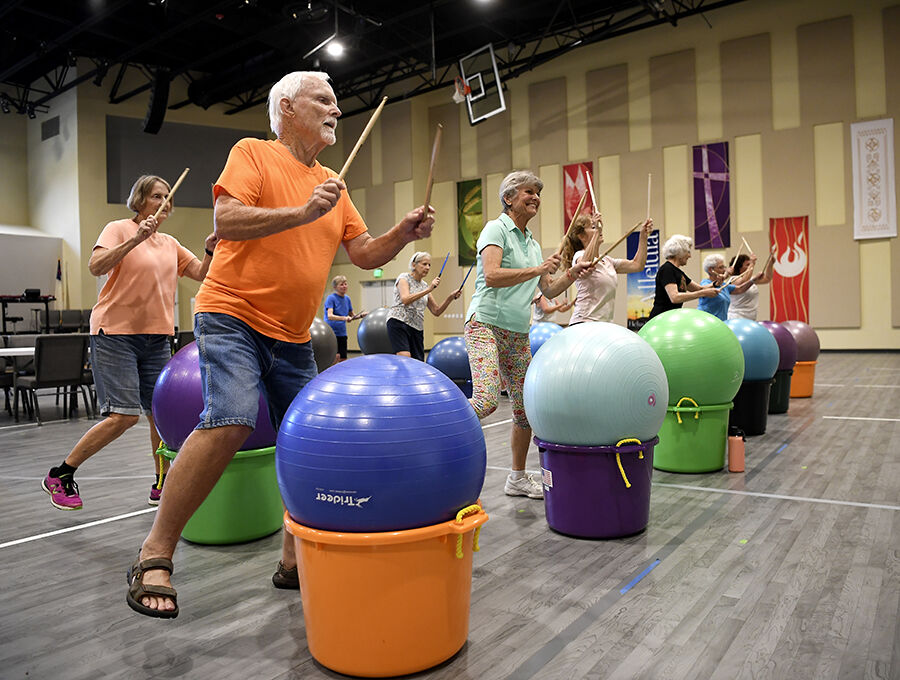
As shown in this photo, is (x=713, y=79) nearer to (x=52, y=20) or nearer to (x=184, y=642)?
(x=52, y=20)

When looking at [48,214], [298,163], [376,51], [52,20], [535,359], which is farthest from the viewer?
[48,214]

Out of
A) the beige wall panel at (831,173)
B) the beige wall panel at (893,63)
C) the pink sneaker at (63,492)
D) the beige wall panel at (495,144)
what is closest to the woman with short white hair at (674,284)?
the pink sneaker at (63,492)

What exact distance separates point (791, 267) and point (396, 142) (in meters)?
10.0

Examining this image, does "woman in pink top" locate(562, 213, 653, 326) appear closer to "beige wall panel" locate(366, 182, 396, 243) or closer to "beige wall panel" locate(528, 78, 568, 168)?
"beige wall panel" locate(528, 78, 568, 168)

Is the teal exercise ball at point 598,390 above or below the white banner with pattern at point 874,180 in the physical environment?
below

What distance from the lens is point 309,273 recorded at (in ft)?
7.00

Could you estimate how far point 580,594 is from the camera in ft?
7.88

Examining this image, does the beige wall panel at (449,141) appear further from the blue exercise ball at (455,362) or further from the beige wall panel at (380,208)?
the blue exercise ball at (455,362)

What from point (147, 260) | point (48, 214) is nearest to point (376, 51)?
point (48, 214)

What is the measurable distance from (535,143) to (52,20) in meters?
10.5

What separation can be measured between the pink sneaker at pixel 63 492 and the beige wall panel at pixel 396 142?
15091 mm

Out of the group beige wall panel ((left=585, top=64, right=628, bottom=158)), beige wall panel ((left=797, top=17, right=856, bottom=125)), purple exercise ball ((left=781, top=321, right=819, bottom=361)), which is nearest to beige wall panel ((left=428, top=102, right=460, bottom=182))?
beige wall panel ((left=585, top=64, right=628, bottom=158))

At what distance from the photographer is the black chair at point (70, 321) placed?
45.1ft

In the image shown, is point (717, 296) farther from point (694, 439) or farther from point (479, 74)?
point (479, 74)
